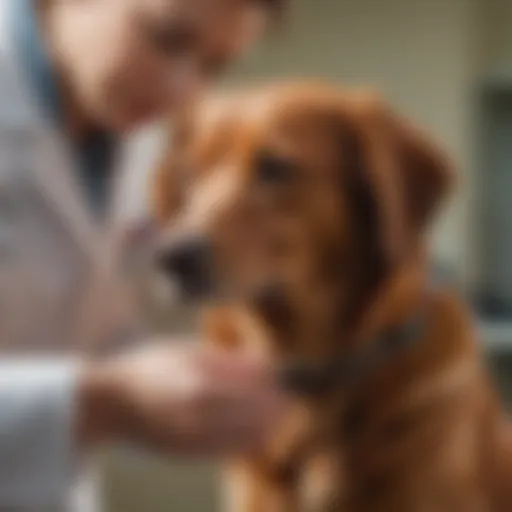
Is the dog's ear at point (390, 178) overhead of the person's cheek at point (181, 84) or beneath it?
beneath

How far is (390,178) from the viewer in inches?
27.3

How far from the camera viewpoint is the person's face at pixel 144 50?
2.23 feet

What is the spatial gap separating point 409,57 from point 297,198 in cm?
14

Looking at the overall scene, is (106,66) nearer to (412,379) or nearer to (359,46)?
(359,46)

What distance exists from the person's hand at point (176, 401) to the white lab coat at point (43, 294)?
0.02 meters

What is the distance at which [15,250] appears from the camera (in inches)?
26.3

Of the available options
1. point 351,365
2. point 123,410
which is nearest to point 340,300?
point 351,365

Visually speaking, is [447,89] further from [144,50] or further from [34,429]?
[34,429]

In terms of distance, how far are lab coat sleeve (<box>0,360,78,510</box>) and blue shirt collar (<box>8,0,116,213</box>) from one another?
4.8 inches

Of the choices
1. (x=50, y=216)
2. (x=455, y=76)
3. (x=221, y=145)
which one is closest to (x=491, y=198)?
(x=455, y=76)

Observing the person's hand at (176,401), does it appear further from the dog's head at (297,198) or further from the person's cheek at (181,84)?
the person's cheek at (181,84)

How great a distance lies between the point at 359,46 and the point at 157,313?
0.24 m

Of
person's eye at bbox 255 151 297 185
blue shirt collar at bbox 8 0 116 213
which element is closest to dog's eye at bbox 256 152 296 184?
person's eye at bbox 255 151 297 185

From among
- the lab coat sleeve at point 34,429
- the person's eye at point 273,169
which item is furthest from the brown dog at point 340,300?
the lab coat sleeve at point 34,429
